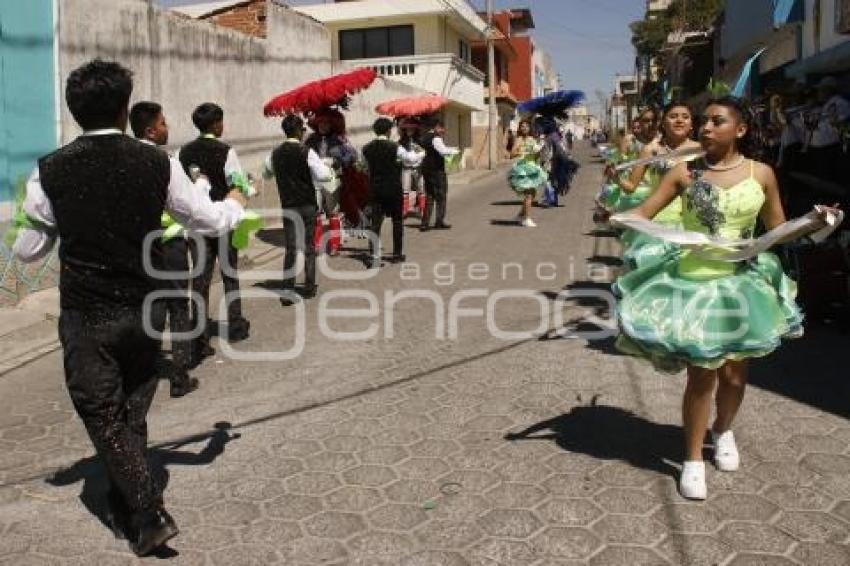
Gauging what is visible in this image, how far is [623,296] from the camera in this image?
4.20 m

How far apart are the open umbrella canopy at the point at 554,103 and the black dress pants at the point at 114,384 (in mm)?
13342

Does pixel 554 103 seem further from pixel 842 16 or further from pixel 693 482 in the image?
pixel 693 482

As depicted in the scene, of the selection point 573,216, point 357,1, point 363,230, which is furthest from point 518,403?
point 357,1

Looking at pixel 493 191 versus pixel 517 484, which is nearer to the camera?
pixel 517 484

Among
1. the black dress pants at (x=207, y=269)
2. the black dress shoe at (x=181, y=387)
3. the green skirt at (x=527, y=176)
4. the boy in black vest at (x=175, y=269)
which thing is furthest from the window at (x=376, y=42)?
the black dress shoe at (x=181, y=387)

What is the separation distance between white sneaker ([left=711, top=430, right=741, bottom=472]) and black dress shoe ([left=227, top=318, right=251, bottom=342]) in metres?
4.48

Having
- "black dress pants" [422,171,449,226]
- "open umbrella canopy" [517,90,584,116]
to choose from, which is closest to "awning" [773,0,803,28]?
→ "open umbrella canopy" [517,90,584,116]

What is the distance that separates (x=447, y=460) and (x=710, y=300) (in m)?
1.63

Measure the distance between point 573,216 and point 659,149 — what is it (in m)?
8.53

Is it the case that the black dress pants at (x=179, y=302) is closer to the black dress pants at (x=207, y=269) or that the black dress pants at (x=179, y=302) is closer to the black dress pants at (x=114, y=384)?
the black dress pants at (x=207, y=269)

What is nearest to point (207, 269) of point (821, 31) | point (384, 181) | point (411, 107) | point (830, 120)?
point (384, 181)

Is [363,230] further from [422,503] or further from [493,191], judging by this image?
[493,191]

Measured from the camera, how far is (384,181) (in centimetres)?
1103

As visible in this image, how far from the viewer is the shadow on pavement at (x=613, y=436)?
14.7 ft
